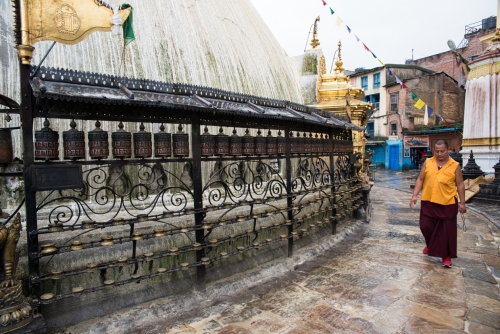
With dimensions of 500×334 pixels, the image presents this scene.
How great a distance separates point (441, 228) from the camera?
14.4ft

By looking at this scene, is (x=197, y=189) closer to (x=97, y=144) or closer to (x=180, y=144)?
(x=180, y=144)

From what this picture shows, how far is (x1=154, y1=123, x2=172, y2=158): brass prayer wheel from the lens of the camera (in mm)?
3084

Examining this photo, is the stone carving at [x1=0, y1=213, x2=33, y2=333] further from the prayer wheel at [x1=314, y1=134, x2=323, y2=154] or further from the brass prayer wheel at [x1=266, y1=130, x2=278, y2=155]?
the prayer wheel at [x1=314, y1=134, x2=323, y2=154]

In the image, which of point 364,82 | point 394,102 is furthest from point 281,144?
point 364,82

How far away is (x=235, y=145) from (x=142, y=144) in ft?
3.43

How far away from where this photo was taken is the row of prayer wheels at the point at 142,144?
257cm

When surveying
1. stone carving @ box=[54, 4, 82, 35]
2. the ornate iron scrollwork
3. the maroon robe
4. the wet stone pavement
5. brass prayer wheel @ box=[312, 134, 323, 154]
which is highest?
stone carving @ box=[54, 4, 82, 35]

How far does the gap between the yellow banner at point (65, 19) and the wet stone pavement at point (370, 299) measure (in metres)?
2.34

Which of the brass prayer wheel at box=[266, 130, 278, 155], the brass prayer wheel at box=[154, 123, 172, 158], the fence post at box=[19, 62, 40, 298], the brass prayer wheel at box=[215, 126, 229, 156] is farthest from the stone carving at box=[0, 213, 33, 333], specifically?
the brass prayer wheel at box=[266, 130, 278, 155]

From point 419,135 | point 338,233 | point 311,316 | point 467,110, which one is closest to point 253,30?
point 338,233

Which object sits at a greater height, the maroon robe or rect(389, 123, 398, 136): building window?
rect(389, 123, 398, 136): building window

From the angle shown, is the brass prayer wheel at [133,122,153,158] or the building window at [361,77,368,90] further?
the building window at [361,77,368,90]

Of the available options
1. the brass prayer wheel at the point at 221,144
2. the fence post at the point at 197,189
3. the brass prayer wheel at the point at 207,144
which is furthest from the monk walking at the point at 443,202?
the fence post at the point at 197,189

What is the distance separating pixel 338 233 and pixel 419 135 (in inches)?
889
